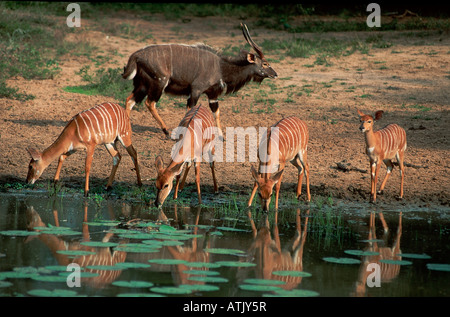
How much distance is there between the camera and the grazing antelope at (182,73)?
10.5m

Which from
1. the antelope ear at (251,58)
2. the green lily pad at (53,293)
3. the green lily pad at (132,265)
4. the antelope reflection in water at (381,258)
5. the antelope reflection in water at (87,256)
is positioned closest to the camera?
the green lily pad at (53,293)

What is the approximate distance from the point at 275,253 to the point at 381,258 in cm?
87

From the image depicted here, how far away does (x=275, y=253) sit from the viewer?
6082 millimetres

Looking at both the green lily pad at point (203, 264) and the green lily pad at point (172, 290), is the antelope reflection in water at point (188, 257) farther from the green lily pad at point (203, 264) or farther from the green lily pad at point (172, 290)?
the green lily pad at point (172, 290)

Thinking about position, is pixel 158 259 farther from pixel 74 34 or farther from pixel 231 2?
pixel 231 2

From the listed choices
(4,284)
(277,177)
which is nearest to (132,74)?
(277,177)

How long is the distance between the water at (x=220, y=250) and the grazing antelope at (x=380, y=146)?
544 millimetres

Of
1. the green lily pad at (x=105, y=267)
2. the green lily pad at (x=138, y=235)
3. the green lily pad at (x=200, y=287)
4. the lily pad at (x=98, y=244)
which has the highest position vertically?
the green lily pad at (x=138, y=235)

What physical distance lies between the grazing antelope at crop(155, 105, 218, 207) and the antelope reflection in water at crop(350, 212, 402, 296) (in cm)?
207

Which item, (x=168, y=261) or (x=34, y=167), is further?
(x=34, y=167)

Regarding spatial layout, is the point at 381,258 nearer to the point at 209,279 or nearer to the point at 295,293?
the point at 295,293

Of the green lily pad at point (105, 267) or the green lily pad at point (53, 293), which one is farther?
the green lily pad at point (105, 267)

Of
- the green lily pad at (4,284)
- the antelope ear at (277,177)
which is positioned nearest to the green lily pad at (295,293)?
the green lily pad at (4,284)

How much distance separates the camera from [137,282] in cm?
505
